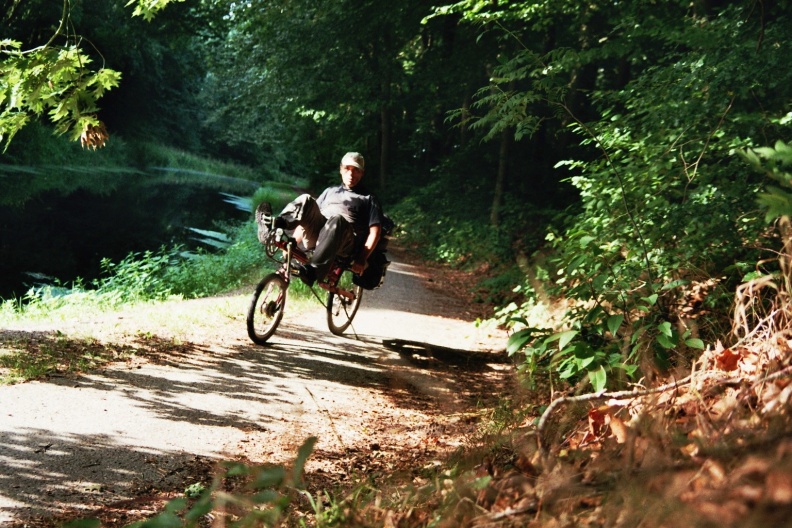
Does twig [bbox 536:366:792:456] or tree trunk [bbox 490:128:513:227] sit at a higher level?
tree trunk [bbox 490:128:513:227]

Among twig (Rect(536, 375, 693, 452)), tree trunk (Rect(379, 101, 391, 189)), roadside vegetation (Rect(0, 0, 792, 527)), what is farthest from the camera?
tree trunk (Rect(379, 101, 391, 189))

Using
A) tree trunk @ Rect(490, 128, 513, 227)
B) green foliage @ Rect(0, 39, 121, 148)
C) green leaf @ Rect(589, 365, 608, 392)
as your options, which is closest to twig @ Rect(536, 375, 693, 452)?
green leaf @ Rect(589, 365, 608, 392)

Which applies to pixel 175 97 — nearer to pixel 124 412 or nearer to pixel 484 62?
pixel 484 62

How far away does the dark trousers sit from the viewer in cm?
748

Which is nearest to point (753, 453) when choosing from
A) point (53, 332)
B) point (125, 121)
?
point (53, 332)

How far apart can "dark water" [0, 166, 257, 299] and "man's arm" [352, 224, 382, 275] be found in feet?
26.0

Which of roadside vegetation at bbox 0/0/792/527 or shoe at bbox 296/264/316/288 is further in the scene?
shoe at bbox 296/264/316/288

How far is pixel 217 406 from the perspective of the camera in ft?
18.5

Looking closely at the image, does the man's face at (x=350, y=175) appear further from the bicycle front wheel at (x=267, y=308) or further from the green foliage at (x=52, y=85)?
the green foliage at (x=52, y=85)

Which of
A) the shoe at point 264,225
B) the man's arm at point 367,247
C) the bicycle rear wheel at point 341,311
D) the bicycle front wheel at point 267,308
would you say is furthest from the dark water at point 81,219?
the man's arm at point 367,247

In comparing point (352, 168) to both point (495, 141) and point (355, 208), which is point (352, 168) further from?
point (495, 141)

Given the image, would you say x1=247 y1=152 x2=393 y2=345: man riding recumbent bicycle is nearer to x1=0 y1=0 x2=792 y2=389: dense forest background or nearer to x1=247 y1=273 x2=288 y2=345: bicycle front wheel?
x1=247 y1=273 x2=288 y2=345: bicycle front wheel

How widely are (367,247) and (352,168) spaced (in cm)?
89

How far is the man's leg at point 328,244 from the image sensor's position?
7520 millimetres
